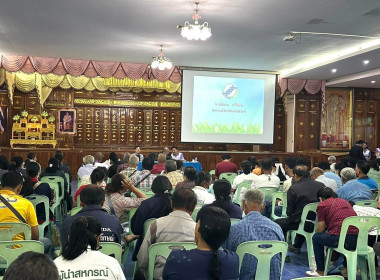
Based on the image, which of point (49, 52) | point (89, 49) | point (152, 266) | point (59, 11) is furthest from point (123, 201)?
point (49, 52)

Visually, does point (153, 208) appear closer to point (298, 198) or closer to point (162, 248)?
point (162, 248)

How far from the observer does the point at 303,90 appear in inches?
566

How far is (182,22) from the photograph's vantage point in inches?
309

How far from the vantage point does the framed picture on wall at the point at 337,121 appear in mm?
15234

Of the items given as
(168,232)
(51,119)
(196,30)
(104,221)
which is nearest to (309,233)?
(168,232)

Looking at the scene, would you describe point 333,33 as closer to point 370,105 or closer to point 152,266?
point 152,266

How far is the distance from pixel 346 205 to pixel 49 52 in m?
9.30

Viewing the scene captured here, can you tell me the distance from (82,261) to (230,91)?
10614 millimetres

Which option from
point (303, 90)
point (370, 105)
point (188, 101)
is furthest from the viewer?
point (370, 105)

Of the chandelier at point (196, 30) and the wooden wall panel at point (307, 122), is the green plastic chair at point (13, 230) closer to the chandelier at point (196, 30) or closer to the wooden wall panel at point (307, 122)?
the chandelier at point (196, 30)

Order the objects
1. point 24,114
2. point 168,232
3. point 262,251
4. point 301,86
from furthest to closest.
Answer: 1. point 24,114
2. point 301,86
3. point 168,232
4. point 262,251

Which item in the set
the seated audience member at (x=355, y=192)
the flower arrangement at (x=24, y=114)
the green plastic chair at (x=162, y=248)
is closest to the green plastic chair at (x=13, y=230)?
the green plastic chair at (x=162, y=248)

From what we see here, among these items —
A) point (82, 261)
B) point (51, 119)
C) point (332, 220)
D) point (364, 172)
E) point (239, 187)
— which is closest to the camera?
point (82, 261)

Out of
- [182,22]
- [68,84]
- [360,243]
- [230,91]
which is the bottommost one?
[360,243]
